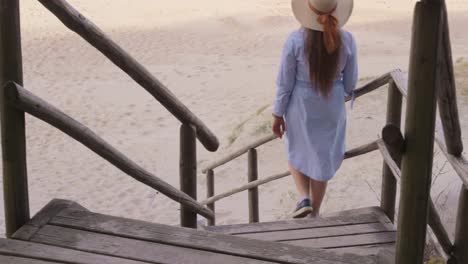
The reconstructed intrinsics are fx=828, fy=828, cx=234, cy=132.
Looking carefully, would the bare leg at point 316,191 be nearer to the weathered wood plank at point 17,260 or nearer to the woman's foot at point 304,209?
the woman's foot at point 304,209

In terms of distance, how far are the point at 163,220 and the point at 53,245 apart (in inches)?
292

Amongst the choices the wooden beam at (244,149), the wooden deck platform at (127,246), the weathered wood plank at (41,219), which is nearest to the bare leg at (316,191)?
the wooden beam at (244,149)

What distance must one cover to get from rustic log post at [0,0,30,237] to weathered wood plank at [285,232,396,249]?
1.43 meters

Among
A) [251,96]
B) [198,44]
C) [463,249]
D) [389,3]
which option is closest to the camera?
[463,249]

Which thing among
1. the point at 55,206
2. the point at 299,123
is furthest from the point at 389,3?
the point at 55,206

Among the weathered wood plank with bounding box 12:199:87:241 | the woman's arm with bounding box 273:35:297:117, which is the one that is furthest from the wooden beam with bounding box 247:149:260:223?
the weathered wood plank with bounding box 12:199:87:241

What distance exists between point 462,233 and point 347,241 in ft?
3.12

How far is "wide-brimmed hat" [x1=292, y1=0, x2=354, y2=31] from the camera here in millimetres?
4062

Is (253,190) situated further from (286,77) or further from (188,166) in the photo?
(188,166)

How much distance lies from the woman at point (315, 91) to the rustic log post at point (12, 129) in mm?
1681

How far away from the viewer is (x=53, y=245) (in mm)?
2791

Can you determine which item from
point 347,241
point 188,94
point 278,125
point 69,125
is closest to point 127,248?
point 69,125

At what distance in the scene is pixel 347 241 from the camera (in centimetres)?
391

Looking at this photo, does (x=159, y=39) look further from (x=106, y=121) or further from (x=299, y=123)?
(x=299, y=123)
